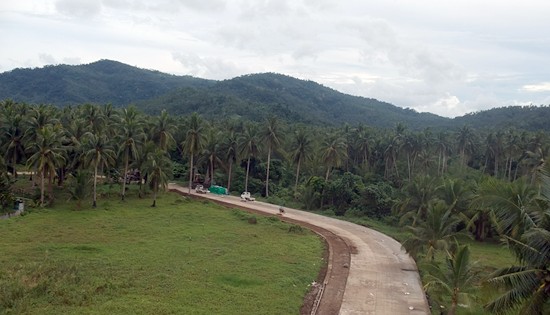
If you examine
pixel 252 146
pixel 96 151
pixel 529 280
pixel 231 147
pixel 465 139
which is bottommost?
pixel 529 280

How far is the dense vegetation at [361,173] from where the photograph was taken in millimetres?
14453

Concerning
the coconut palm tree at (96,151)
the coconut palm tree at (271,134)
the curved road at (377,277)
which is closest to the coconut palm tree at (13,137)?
the coconut palm tree at (96,151)

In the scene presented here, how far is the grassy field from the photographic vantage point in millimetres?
22109

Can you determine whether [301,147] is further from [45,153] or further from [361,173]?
[45,153]

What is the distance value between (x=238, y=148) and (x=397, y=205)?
2484 cm

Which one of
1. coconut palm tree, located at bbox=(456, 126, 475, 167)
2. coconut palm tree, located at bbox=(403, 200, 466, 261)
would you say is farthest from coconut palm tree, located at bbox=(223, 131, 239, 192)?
coconut palm tree, located at bbox=(456, 126, 475, 167)

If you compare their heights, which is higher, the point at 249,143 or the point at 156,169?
the point at 249,143

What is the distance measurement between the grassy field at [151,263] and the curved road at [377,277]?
8.90ft

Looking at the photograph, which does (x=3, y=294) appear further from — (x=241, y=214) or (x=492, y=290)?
(x=241, y=214)

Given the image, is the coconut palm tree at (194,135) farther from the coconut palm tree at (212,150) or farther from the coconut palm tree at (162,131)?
the coconut palm tree at (212,150)

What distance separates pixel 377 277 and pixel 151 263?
46.8 feet

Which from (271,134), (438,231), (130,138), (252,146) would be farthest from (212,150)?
(438,231)

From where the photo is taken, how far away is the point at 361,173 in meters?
78.9

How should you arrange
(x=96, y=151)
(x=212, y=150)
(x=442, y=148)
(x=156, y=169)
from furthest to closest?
1. (x=442, y=148)
2. (x=212, y=150)
3. (x=156, y=169)
4. (x=96, y=151)
